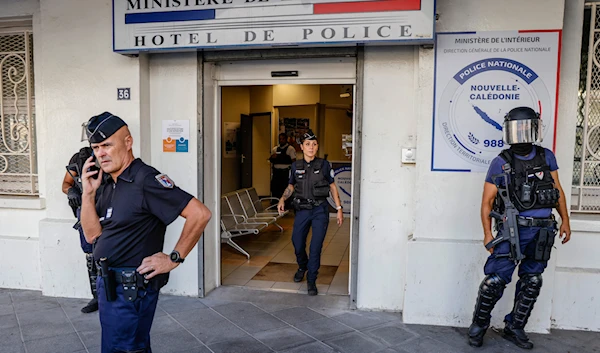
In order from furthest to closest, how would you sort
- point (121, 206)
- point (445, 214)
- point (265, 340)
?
point (445, 214), point (265, 340), point (121, 206)

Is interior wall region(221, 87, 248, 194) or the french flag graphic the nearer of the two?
the french flag graphic

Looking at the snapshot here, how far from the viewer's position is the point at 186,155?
4789mm

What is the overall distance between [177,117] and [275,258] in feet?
8.52

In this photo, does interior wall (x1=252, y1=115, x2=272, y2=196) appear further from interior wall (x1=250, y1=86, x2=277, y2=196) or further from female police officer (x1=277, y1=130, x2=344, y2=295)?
female police officer (x1=277, y1=130, x2=344, y2=295)

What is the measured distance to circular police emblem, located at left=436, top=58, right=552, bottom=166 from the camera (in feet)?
12.9

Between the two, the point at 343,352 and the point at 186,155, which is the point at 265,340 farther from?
the point at 186,155

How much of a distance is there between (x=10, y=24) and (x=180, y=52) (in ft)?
7.08

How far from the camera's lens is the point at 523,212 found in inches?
140

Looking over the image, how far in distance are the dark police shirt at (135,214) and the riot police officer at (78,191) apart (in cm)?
184

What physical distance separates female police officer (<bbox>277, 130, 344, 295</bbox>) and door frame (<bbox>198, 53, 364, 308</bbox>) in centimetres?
55

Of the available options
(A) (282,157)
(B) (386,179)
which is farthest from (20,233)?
(A) (282,157)

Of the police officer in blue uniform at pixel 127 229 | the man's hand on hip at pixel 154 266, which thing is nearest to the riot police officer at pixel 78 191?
the police officer in blue uniform at pixel 127 229

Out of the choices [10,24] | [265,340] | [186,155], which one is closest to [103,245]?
[265,340]

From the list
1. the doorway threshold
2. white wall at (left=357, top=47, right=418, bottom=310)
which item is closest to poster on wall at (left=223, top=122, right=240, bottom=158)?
the doorway threshold
